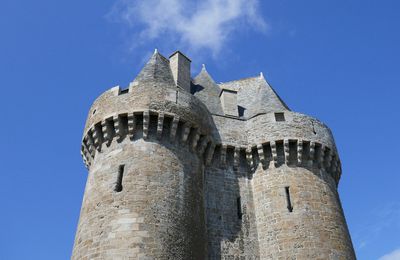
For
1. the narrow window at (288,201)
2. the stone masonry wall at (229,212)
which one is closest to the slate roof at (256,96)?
the stone masonry wall at (229,212)

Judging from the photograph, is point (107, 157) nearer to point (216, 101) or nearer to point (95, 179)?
point (95, 179)

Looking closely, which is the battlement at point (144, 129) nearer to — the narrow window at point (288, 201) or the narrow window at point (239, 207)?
the narrow window at point (239, 207)

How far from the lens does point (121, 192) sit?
1133cm

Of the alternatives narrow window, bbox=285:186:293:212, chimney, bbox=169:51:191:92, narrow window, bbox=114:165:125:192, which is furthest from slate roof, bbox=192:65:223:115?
narrow window, bbox=114:165:125:192

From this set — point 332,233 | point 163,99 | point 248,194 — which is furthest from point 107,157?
point 332,233

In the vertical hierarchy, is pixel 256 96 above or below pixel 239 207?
above

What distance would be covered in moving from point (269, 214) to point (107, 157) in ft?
18.7

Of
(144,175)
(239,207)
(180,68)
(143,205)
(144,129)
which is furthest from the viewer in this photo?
(180,68)

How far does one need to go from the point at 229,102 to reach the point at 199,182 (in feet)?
16.0

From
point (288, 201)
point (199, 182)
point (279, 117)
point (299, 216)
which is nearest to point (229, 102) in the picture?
point (279, 117)

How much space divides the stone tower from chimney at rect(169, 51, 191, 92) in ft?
0.56

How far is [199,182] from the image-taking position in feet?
42.1

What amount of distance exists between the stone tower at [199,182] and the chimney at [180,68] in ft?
0.56

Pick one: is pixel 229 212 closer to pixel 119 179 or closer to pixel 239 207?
pixel 239 207
